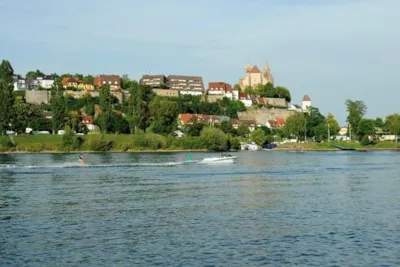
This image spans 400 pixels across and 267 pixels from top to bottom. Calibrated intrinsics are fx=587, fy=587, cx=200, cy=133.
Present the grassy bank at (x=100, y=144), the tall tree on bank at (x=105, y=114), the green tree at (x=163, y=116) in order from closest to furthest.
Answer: the grassy bank at (x=100, y=144), the tall tree on bank at (x=105, y=114), the green tree at (x=163, y=116)

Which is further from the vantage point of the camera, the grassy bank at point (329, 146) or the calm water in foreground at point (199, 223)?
the grassy bank at point (329, 146)

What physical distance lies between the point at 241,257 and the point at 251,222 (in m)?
6.52

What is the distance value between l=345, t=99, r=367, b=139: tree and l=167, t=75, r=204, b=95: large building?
5402cm

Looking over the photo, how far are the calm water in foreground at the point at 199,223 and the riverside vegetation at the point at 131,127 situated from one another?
66455 millimetres

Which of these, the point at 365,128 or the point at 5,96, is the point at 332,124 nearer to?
the point at 365,128

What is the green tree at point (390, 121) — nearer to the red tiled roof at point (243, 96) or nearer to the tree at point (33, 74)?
the red tiled roof at point (243, 96)

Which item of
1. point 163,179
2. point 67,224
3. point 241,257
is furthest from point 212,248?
point 163,179

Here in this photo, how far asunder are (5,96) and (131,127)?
28325 millimetres

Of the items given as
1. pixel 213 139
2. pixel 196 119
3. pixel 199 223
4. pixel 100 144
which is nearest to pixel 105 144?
pixel 100 144

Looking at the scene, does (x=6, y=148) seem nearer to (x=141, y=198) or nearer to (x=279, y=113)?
(x=141, y=198)

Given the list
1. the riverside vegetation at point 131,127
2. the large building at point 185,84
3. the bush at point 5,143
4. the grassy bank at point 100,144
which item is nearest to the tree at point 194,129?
the riverside vegetation at point 131,127

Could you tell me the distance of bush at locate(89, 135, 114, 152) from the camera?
113 metres

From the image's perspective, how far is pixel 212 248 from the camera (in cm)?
2109

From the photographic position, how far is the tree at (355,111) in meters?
157
